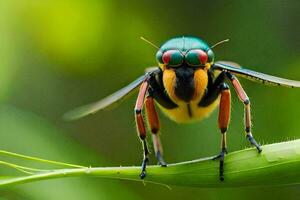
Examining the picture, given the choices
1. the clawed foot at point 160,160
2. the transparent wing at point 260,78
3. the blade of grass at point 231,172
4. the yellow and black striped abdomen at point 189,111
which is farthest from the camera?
the yellow and black striped abdomen at point 189,111

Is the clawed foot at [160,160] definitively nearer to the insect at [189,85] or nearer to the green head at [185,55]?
the insect at [189,85]

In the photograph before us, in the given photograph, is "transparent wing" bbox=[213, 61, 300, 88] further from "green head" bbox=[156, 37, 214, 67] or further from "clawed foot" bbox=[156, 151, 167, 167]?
"clawed foot" bbox=[156, 151, 167, 167]

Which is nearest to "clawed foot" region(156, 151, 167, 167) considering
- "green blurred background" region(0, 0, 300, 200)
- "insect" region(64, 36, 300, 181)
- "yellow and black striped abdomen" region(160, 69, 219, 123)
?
"insect" region(64, 36, 300, 181)

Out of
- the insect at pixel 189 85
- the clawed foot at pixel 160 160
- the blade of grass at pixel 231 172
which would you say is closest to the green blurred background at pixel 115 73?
the clawed foot at pixel 160 160

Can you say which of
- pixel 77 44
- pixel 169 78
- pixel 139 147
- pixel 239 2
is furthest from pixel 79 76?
pixel 169 78

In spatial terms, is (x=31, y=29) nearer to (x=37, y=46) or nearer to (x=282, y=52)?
(x=37, y=46)

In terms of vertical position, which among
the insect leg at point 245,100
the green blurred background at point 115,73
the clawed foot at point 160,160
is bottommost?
the clawed foot at point 160,160

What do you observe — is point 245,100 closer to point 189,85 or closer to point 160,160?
point 189,85

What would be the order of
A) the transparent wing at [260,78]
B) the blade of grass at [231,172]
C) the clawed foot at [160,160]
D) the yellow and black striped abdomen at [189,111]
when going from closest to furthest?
the blade of grass at [231,172] < the clawed foot at [160,160] < the transparent wing at [260,78] < the yellow and black striped abdomen at [189,111]
